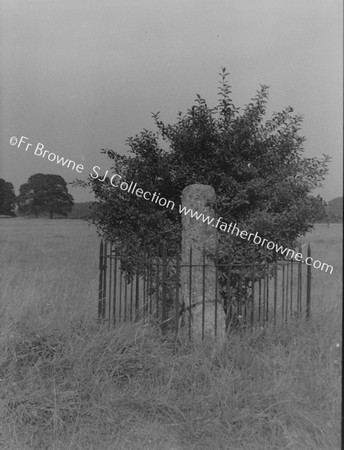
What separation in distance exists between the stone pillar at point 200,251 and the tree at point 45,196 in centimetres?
149

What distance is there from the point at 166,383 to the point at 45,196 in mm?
2711

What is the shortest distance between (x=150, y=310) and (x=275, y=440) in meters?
2.32

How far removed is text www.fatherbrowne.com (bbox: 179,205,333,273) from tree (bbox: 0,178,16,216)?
2007mm

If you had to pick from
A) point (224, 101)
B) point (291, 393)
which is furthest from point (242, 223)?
point (291, 393)

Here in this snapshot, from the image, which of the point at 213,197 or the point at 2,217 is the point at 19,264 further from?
the point at 213,197

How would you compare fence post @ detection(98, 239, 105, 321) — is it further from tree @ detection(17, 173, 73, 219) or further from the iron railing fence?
tree @ detection(17, 173, 73, 219)

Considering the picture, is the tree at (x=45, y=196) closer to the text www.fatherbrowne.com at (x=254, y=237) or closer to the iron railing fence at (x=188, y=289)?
the iron railing fence at (x=188, y=289)

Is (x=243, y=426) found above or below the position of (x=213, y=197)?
below

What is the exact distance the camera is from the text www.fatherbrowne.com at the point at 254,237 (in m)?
5.34

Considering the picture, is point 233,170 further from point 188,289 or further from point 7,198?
point 7,198

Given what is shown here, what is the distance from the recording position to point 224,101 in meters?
5.23

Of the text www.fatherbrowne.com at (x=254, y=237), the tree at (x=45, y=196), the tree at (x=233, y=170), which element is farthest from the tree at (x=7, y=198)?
the text www.fatherbrowne.com at (x=254, y=237)

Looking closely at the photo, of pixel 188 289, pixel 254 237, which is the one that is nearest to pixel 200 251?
pixel 188 289

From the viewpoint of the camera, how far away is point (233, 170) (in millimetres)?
5520
